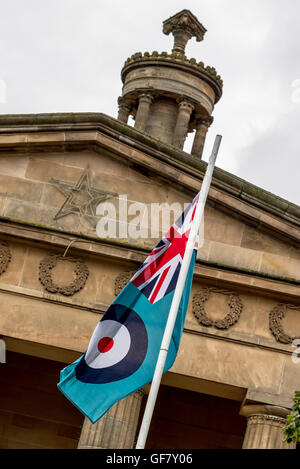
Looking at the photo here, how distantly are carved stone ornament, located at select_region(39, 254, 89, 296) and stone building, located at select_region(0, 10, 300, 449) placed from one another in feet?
0.06

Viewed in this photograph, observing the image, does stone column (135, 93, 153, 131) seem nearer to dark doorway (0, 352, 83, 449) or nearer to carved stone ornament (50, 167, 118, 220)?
dark doorway (0, 352, 83, 449)

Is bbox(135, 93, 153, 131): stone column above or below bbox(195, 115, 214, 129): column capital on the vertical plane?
below

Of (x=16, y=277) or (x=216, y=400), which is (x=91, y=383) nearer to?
(x=16, y=277)

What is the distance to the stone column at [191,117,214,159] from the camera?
34.2 metres

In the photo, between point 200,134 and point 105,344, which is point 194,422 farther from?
point 200,134

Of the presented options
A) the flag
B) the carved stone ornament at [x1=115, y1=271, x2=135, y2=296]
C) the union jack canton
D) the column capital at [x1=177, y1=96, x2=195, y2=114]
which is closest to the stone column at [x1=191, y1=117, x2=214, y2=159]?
the column capital at [x1=177, y1=96, x2=195, y2=114]

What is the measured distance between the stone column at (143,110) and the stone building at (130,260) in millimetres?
13057

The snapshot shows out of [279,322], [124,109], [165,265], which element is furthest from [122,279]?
[124,109]

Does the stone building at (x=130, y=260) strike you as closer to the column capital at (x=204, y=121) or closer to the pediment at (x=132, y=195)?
the pediment at (x=132, y=195)

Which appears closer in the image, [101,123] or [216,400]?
[101,123]

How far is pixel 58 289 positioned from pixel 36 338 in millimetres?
949
